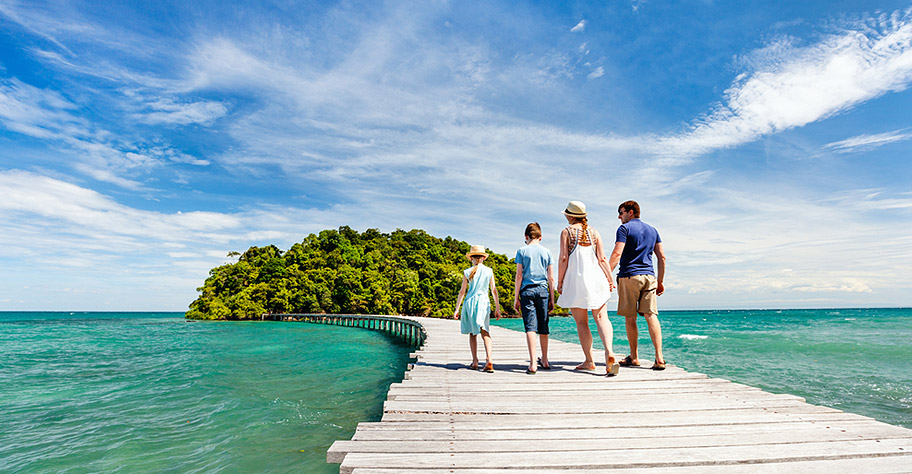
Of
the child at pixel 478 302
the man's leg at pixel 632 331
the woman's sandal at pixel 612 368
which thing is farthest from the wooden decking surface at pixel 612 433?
the child at pixel 478 302

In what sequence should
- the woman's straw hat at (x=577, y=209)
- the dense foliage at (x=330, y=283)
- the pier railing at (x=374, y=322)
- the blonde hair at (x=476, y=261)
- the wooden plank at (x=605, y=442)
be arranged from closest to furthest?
1. the wooden plank at (x=605, y=442)
2. the woman's straw hat at (x=577, y=209)
3. the blonde hair at (x=476, y=261)
4. the pier railing at (x=374, y=322)
5. the dense foliage at (x=330, y=283)

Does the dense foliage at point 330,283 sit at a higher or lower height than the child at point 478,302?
higher

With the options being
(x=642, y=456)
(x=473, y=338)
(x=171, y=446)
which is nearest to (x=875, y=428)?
(x=642, y=456)

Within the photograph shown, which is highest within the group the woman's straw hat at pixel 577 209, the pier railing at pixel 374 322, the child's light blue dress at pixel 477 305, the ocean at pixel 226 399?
the woman's straw hat at pixel 577 209

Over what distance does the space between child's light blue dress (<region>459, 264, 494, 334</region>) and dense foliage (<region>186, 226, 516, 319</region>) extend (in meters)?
45.8

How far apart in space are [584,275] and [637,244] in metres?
0.82

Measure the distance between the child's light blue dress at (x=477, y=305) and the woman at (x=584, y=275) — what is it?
940mm

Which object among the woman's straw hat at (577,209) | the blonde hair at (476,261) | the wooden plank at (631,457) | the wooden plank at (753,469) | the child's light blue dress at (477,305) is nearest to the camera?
the wooden plank at (753,469)

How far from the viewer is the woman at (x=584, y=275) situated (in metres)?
5.02

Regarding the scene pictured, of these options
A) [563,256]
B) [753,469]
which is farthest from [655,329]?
[753,469]

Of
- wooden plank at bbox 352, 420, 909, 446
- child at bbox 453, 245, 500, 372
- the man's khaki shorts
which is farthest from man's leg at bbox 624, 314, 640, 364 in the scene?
wooden plank at bbox 352, 420, 909, 446

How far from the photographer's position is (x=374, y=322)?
35.5 metres

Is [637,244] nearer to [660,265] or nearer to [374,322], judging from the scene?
[660,265]

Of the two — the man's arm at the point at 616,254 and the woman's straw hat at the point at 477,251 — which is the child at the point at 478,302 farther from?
the man's arm at the point at 616,254
